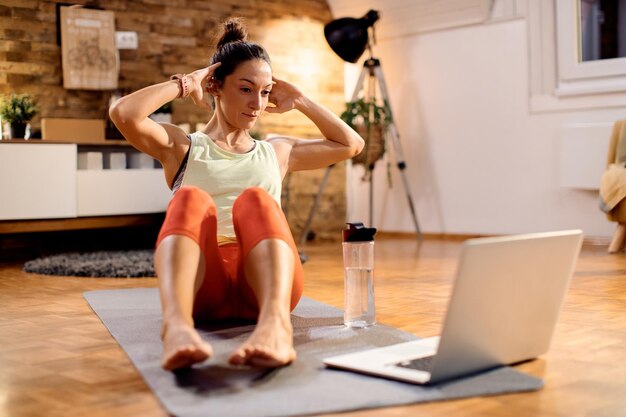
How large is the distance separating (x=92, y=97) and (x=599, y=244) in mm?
3250

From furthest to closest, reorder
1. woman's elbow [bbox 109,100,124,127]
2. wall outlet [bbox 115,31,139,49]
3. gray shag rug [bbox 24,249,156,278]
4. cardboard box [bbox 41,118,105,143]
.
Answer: wall outlet [bbox 115,31,139,49]
cardboard box [bbox 41,118,105,143]
gray shag rug [bbox 24,249,156,278]
woman's elbow [bbox 109,100,124,127]

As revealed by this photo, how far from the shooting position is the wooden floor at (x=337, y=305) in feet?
4.82

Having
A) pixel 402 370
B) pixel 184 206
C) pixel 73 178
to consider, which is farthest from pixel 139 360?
pixel 73 178

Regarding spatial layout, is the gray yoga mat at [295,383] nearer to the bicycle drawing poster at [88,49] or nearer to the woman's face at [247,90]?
the woman's face at [247,90]

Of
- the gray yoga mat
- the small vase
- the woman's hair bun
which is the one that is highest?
the woman's hair bun

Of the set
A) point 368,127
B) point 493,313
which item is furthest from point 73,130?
point 493,313

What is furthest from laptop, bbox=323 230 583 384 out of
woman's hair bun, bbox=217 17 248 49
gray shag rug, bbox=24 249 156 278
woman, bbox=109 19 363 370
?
gray shag rug, bbox=24 249 156 278

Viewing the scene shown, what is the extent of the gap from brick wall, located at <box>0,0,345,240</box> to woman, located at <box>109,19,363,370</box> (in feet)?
9.20

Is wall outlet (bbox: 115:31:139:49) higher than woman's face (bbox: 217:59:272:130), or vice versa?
wall outlet (bbox: 115:31:139:49)

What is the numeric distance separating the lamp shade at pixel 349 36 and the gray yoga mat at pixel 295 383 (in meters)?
3.52

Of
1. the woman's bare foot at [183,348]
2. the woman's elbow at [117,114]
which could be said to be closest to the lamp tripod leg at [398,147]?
the woman's elbow at [117,114]

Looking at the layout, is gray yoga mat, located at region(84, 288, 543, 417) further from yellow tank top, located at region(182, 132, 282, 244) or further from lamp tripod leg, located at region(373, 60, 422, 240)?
lamp tripod leg, located at region(373, 60, 422, 240)

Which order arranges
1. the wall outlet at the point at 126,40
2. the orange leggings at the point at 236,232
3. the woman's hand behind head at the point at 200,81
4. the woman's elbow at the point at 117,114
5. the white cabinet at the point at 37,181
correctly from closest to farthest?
the orange leggings at the point at 236,232
the woman's elbow at the point at 117,114
the woman's hand behind head at the point at 200,81
the white cabinet at the point at 37,181
the wall outlet at the point at 126,40

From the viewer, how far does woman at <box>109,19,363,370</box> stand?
5.51 feet
